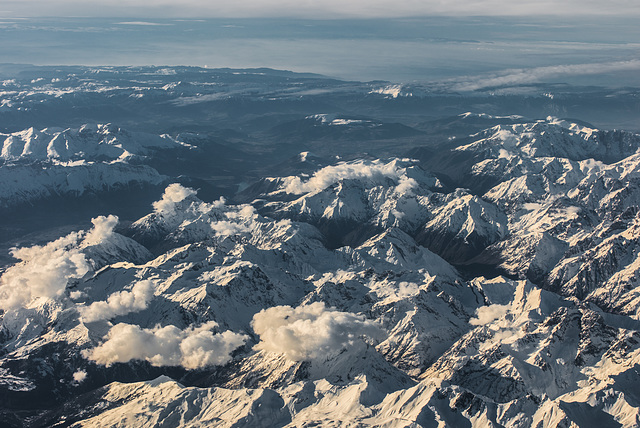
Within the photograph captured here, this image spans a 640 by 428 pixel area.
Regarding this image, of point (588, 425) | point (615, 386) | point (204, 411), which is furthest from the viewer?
point (204, 411)

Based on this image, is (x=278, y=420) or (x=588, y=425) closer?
(x=588, y=425)

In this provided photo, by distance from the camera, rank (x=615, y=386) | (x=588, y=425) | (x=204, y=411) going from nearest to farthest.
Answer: (x=588, y=425)
(x=615, y=386)
(x=204, y=411)

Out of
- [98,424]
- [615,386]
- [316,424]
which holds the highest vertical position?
[615,386]

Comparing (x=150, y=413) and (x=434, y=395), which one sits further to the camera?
(x=150, y=413)

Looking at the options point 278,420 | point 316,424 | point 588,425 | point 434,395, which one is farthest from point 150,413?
point 588,425

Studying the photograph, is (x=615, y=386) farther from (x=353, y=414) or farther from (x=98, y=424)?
(x=98, y=424)

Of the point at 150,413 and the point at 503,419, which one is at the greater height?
the point at 503,419

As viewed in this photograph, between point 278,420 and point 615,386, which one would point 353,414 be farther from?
point 615,386

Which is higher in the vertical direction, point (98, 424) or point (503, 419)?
point (503, 419)

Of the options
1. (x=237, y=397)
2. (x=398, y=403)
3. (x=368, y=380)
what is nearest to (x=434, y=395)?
(x=398, y=403)
